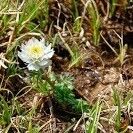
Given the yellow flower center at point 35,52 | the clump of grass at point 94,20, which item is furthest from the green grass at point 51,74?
the yellow flower center at point 35,52

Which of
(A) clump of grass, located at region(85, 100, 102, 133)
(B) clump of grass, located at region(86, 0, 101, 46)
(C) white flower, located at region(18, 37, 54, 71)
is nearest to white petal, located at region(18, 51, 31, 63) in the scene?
(C) white flower, located at region(18, 37, 54, 71)

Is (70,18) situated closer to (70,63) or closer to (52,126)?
(70,63)

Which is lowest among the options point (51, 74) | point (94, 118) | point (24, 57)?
point (94, 118)

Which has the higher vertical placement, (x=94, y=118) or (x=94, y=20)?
(x=94, y=20)

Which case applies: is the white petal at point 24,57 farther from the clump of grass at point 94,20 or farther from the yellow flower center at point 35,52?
the clump of grass at point 94,20

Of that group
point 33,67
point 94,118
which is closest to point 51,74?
point 33,67

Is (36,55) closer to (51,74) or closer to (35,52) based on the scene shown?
(35,52)

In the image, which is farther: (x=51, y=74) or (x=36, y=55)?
(x=51, y=74)

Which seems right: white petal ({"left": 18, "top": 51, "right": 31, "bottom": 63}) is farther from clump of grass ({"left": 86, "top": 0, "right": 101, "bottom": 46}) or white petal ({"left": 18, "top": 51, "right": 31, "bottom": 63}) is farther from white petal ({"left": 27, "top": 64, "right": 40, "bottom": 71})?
clump of grass ({"left": 86, "top": 0, "right": 101, "bottom": 46})
